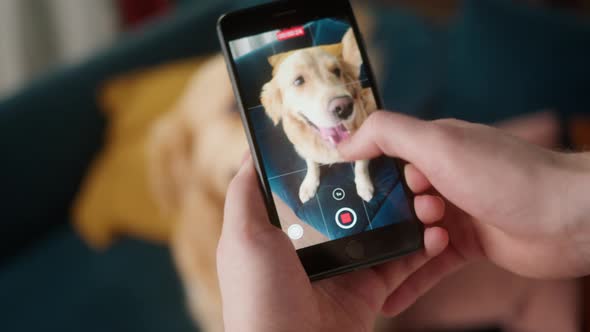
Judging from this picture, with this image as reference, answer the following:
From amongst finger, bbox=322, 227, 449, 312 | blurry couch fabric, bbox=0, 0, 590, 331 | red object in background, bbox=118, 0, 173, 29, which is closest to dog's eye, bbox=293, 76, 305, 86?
finger, bbox=322, 227, 449, 312

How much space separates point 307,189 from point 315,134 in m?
0.06

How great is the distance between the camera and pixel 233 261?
0.53 metres

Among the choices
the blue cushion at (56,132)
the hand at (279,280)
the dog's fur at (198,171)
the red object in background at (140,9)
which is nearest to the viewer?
the hand at (279,280)

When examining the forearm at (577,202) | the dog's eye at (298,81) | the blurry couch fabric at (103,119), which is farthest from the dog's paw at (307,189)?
the blurry couch fabric at (103,119)

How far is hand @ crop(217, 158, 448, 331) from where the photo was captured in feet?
1.64

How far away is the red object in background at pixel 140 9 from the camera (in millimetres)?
1838

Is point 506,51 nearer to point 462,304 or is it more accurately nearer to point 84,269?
point 462,304

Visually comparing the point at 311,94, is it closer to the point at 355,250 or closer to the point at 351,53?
the point at 351,53

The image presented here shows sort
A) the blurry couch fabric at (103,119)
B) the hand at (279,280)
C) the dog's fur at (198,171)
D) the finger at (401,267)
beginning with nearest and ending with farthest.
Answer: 1. the hand at (279,280)
2. the finger at (401,267)
3. the dog's fur at (198,171)
4. the blurry couch fabric at (103,119)

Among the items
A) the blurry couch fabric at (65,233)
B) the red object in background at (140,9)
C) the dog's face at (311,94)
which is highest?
the red object in background at (140,9)

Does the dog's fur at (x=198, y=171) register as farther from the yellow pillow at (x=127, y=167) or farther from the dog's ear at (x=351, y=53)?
the dog's ear at (x=351, y=53)

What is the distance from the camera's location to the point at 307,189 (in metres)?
0.57

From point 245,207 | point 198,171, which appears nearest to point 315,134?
point 245,207

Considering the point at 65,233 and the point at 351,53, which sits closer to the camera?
the point at 351,53
